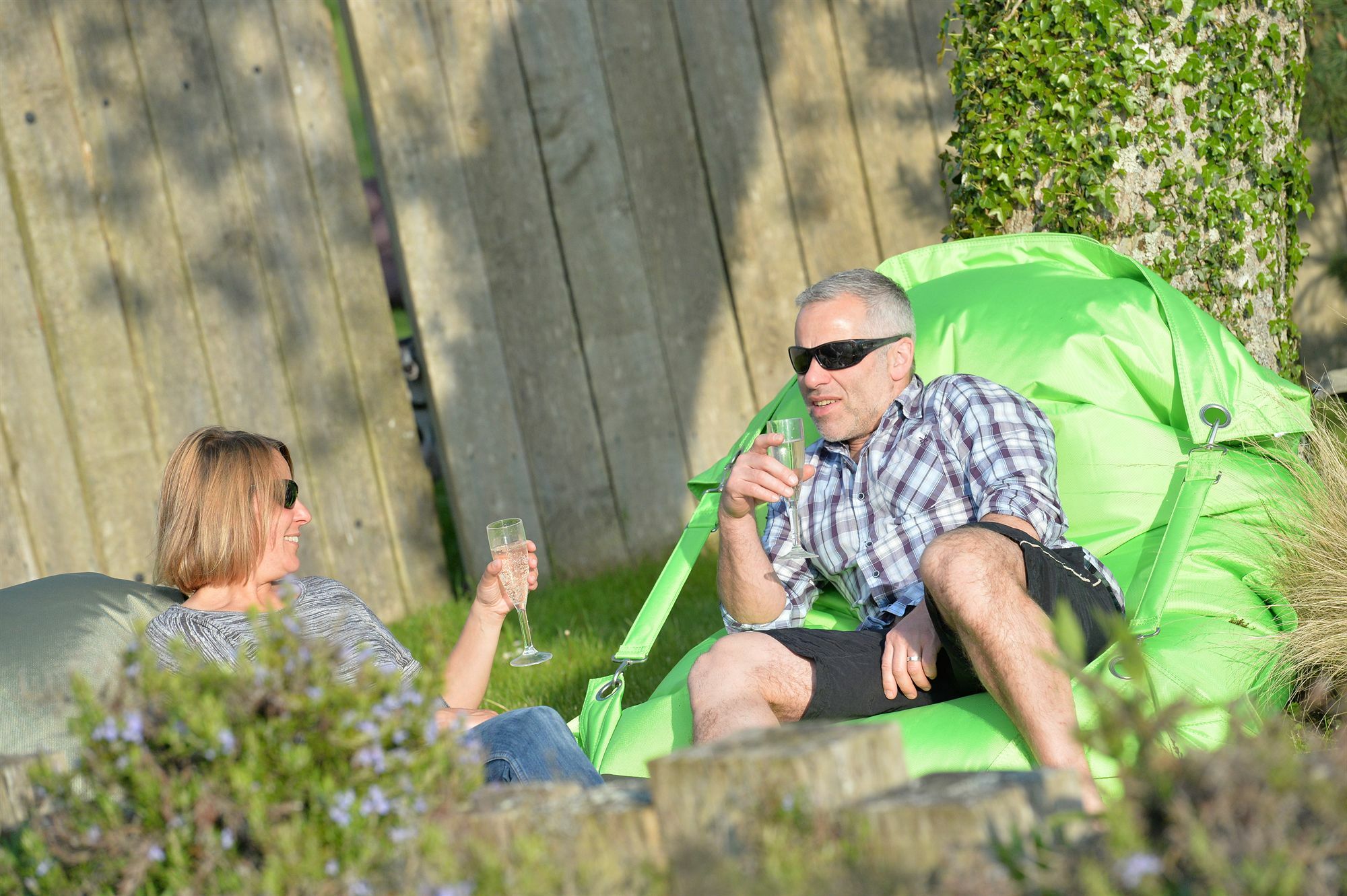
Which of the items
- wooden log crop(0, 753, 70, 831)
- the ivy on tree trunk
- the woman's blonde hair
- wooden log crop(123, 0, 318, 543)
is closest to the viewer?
wooden log crop(0, 753, 70, 831)

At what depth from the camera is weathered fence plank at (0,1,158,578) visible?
4.09 meters

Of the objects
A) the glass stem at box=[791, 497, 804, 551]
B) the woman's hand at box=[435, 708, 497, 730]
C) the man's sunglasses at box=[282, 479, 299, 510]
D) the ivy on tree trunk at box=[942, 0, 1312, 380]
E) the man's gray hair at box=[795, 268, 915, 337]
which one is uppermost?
the ivy on tree trunk at box=[942, 0, 1312, 380]

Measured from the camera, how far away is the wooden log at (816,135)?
459 cm

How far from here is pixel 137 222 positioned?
4.19 meters

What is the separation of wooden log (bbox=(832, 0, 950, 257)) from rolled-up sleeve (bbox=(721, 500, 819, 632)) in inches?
78.6

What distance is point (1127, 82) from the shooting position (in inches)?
129

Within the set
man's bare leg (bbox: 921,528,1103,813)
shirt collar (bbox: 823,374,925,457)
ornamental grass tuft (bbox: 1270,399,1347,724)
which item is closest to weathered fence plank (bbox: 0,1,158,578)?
shirt collar (bbox: 823,374,925,457)

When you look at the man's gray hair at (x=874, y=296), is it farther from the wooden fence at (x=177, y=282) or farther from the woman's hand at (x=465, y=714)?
the wooden fence at (x=177, y=282)

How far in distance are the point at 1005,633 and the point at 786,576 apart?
810 mm

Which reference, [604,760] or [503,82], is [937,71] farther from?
[604,760]

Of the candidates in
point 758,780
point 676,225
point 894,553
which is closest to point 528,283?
point 676,225

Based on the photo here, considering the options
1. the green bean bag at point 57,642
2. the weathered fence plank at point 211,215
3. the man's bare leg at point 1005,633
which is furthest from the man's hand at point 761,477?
the weathered fence plank at point 211,215

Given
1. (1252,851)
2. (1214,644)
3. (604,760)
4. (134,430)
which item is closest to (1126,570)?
(1214,644)

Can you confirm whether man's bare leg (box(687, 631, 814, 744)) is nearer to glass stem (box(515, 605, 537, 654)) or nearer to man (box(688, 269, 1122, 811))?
man (box(688, 269, 1122, 811))
